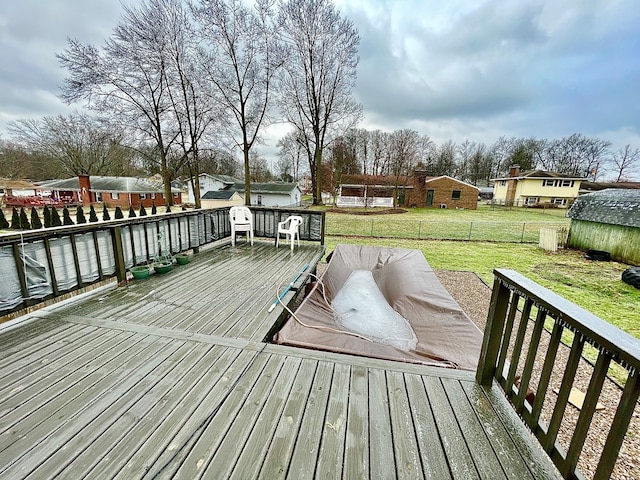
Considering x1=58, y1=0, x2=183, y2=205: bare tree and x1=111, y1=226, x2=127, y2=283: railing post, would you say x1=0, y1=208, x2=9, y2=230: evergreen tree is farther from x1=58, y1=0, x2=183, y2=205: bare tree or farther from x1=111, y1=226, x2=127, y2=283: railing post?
x1=111, y1=226, x2=127, y2=283: railing post

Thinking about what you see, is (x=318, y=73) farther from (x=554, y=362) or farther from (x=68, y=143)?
(x=68, y=143)

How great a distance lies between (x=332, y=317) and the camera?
2.98 m

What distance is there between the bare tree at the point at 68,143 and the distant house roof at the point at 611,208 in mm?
28691

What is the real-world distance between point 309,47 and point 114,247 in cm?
1930

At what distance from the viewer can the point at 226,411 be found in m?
1.45

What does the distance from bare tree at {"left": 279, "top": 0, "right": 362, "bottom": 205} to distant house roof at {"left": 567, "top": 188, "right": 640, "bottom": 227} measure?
14521 mm

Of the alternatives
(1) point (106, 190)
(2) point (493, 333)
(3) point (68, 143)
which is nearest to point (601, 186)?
(2) point (493, 333)

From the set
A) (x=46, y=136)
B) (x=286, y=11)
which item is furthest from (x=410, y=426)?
(x=46, y=136)

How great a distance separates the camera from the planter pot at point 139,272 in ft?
11.0

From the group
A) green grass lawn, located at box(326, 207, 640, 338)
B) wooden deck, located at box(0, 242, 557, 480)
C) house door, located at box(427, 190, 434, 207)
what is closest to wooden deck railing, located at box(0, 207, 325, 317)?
wooden deck, located at box(0, 242, 557, 480)

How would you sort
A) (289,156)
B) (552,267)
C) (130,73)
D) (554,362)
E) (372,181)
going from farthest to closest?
(289,156) → (372,181) → (130,73) → (552,267) → (554,362)

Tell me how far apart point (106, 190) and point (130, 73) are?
57.7ft

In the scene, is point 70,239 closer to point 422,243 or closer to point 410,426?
point 410,426

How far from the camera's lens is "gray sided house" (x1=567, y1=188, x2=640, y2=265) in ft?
24.1
